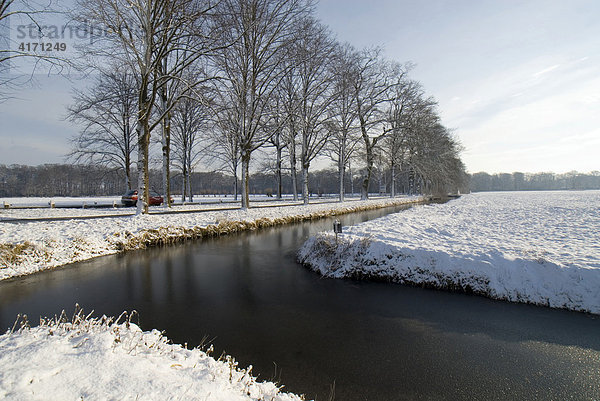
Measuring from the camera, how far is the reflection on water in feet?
11.6

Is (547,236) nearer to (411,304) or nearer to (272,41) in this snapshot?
(411,304)

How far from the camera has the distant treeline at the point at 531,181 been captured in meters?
119

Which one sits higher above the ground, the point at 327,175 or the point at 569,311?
the point at 327,175

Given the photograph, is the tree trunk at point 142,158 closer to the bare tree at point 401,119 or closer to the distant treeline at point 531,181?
the bare tree at point 401,119

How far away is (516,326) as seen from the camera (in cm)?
488

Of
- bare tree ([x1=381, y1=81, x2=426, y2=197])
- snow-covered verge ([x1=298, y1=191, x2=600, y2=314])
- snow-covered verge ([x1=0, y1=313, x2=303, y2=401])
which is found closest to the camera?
snow-covered verge ([x1=0, y1=313, x2=303, y2=401])

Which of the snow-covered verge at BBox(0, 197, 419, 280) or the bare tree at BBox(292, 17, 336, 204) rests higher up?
the bare tree at BBox(292, 17, 336, 204)

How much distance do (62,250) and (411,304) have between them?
10762mm

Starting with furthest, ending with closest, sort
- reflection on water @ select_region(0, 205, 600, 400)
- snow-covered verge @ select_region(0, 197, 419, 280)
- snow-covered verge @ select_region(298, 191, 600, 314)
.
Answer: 1. snow-covered verge @ select_region(0, 197, 419, 280)
2. snow-covered verge @ select_region(298, 191, 600, 314)
3. reflection on water @ select_region(0, 205, 600, 400)

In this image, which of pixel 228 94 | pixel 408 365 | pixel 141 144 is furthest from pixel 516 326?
pixel 228 94

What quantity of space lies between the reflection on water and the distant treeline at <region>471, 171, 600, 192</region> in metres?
136

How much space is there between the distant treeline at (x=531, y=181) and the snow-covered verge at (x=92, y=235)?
13222 cm

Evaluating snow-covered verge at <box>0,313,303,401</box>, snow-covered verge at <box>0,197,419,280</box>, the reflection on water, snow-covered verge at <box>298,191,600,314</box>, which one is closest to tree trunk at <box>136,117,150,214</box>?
snow-covered verge at <box>0,197,419,280</box>

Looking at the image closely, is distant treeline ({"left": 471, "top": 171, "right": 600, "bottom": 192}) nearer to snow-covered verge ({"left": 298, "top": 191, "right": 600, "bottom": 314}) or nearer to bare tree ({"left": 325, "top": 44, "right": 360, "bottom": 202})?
bare tree ({"left": 325, "top": 44, "right": 360, "bottom": 202})
